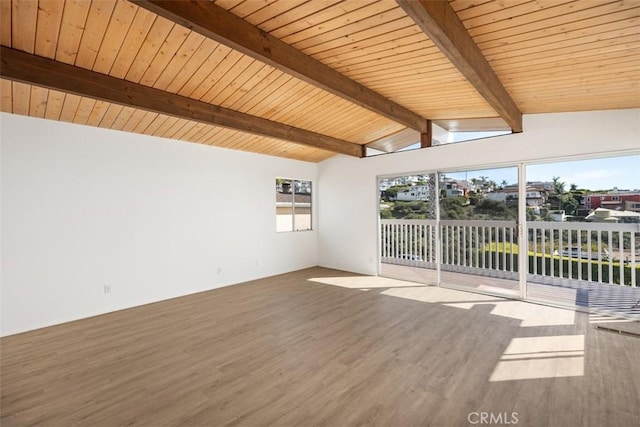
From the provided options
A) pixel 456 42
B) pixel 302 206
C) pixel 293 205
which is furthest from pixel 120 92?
pixel 302 206

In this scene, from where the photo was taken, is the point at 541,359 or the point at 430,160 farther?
the point at 430,160

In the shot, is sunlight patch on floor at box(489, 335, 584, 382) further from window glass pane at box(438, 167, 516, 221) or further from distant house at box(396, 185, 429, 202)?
distant house at box(396, 185, 429, 202)

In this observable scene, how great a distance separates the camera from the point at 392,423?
1.81 metres

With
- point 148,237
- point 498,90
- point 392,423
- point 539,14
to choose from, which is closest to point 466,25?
point 539,14

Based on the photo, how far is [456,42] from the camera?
2.05 m

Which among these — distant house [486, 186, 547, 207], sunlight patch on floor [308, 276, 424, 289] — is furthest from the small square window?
distant house [486, 186, 547, 207]

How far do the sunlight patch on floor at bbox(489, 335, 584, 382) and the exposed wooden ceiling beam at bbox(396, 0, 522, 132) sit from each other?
7.96ft

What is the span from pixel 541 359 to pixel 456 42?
2689mm

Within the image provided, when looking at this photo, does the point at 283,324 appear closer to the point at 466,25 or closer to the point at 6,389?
the point at 6,389

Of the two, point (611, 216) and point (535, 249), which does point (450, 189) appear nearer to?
point (535, 249)

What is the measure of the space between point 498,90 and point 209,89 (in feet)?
10.0

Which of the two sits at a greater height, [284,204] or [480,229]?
[284,204]

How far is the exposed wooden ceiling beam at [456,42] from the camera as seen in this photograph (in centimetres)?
173

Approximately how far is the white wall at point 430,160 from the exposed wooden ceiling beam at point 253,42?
2.05 metres
